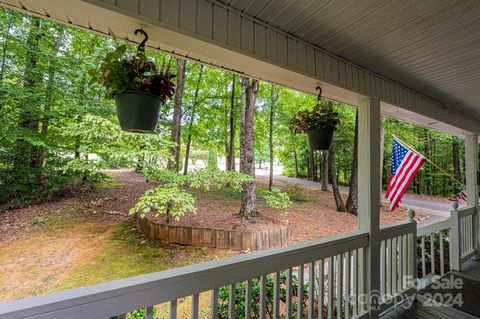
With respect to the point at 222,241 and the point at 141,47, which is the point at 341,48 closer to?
the point at 141,47

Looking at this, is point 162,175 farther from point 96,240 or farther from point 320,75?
point 320,75

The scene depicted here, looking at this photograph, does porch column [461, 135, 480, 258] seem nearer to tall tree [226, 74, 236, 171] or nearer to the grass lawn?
the grass lawn

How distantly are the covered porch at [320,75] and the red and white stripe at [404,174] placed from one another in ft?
2.29

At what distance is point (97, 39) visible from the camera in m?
6.50

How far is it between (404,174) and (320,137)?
2295 millimetres

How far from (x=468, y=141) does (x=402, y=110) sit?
2475mm

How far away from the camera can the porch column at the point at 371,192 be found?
84.0 inches

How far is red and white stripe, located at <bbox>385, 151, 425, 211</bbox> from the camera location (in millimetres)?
3223

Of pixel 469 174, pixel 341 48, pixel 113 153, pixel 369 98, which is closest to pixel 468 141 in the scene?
pixel 469 174

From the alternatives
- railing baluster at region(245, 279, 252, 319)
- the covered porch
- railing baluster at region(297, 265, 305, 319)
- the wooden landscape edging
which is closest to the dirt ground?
the wooden landscape edging

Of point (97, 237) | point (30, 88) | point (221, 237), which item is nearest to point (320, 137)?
point (221, 237)

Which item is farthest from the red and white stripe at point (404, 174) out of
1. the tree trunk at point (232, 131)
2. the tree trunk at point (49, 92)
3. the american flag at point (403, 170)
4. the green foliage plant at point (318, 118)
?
the tree trunk at point (49, 92)

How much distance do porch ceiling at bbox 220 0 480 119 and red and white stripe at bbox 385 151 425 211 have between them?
130 centimetres

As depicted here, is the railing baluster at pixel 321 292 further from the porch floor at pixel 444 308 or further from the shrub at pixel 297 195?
the shrub at pixel 297 195
